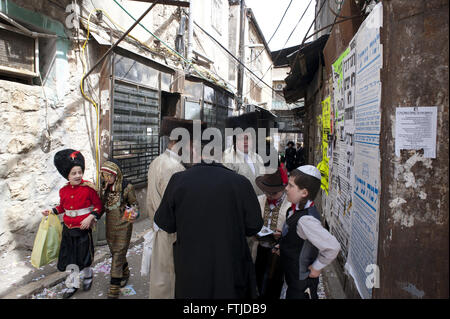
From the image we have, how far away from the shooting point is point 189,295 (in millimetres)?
1959

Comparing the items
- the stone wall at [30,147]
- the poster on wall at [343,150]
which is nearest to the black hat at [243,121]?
the poster on wall at [343,150]

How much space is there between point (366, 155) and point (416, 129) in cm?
81

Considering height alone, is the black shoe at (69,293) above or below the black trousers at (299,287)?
below

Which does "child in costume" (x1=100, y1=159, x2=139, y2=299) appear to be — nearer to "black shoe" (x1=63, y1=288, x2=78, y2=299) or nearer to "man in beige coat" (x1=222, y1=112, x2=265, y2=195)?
"black shoe" (x1=63, y1=288, x2=78, y2=299)

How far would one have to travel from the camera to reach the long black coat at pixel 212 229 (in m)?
1.91

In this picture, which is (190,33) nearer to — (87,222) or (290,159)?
(87,222)

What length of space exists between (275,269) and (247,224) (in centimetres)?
60

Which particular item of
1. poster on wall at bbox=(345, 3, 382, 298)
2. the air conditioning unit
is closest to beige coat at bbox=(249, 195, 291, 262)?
poster on wall at bbox=(345, 3, 382, 298)

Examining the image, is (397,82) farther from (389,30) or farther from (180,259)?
(180,259)

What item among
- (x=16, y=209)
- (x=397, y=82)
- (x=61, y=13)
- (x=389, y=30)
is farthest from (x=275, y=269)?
(x=61, y=13)

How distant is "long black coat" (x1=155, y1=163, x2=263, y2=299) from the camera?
6.25ft

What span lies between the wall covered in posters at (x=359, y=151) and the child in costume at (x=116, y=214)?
7.48 ft

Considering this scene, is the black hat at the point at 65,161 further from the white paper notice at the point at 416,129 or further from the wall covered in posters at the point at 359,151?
the white paper notice at the point at 416,129

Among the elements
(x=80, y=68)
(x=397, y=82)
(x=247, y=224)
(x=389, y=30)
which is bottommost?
(x=247, y=224)
